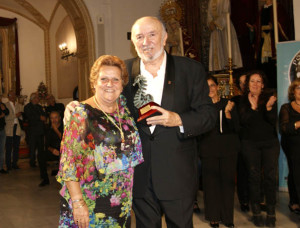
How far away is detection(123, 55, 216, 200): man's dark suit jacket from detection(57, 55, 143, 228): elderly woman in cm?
8

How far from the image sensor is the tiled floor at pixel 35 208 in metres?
4.24

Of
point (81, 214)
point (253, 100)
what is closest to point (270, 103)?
point (253, 100)

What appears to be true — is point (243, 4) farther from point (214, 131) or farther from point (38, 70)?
point (38, 70)

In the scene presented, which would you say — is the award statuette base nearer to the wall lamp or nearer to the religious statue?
the religious statue

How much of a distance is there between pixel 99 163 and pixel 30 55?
500 inches

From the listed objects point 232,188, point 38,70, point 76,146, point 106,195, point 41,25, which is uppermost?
point 41,25

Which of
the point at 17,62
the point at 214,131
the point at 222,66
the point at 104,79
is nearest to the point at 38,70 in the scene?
the point at 17,62

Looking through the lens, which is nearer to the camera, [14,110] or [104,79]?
[104,79]

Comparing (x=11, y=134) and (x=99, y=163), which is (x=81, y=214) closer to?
(x=99, y=163)

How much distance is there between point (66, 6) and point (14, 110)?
2.58 meters

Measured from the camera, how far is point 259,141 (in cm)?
407

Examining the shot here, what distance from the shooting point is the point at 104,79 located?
2100 millimetres

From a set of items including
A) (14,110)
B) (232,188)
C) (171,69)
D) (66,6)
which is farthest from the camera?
(14,110)

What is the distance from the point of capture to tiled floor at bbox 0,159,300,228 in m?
4.24
